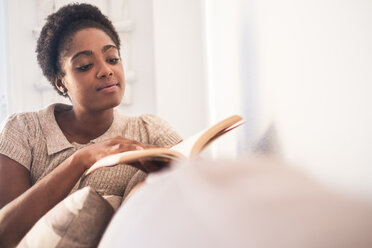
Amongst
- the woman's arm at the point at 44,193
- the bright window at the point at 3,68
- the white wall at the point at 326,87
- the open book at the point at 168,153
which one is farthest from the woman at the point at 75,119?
the bright window at the point at 3,68

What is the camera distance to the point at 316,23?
14.3 inches

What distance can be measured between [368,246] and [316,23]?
0.25 m

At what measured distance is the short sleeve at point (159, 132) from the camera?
1.09 metres

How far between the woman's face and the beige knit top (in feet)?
0.35

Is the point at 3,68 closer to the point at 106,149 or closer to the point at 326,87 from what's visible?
the point at 106,149

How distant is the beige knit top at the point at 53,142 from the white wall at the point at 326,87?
1.98ft

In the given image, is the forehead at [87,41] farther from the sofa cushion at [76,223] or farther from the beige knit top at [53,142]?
the sofa cushion at [76,223]

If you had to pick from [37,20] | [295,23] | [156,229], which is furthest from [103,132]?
[37,20]

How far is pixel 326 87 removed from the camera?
34 cm

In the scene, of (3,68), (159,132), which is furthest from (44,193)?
(3,68)

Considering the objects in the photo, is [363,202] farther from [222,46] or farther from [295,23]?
[222,46]

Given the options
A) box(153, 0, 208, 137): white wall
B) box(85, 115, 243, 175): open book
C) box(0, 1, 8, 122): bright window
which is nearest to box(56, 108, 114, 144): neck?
box(85, 115, 243, 175): open book

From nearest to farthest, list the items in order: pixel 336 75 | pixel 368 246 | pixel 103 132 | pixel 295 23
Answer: pixel 368 246
pixel 336 75
pixel 295 23
pixel 103 132

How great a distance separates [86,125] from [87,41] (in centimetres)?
27
